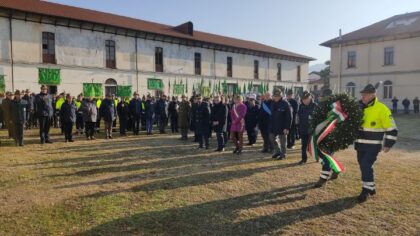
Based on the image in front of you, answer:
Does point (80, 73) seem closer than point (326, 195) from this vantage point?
No

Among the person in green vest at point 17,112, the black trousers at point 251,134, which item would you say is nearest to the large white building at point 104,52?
the person in green vest at point 17,112

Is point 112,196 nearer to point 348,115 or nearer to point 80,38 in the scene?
point 348,115

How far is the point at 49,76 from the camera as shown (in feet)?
76.0

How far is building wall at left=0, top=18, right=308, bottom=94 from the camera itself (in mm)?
21875

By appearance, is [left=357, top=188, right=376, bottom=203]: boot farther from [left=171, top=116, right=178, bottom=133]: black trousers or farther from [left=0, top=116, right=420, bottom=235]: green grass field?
[left=171, top=116, right=178, bottom=133]: black trousers

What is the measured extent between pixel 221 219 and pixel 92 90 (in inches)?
899

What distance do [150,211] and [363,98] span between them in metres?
4.38

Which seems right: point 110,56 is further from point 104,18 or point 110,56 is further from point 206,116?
point 206,116

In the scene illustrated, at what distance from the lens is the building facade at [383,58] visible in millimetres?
34094

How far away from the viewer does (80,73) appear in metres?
24.8

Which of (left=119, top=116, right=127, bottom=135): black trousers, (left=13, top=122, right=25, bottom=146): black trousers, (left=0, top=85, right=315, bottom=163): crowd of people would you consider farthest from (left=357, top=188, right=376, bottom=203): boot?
(left=119, top=116, right=127, bottom=135): black trousers

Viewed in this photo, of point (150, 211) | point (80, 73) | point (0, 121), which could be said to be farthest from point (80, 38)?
point (150, 211)

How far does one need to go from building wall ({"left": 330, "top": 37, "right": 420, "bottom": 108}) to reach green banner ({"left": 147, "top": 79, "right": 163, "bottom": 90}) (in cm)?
2203

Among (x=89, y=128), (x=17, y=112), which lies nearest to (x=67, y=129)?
(x=89, y=128)
